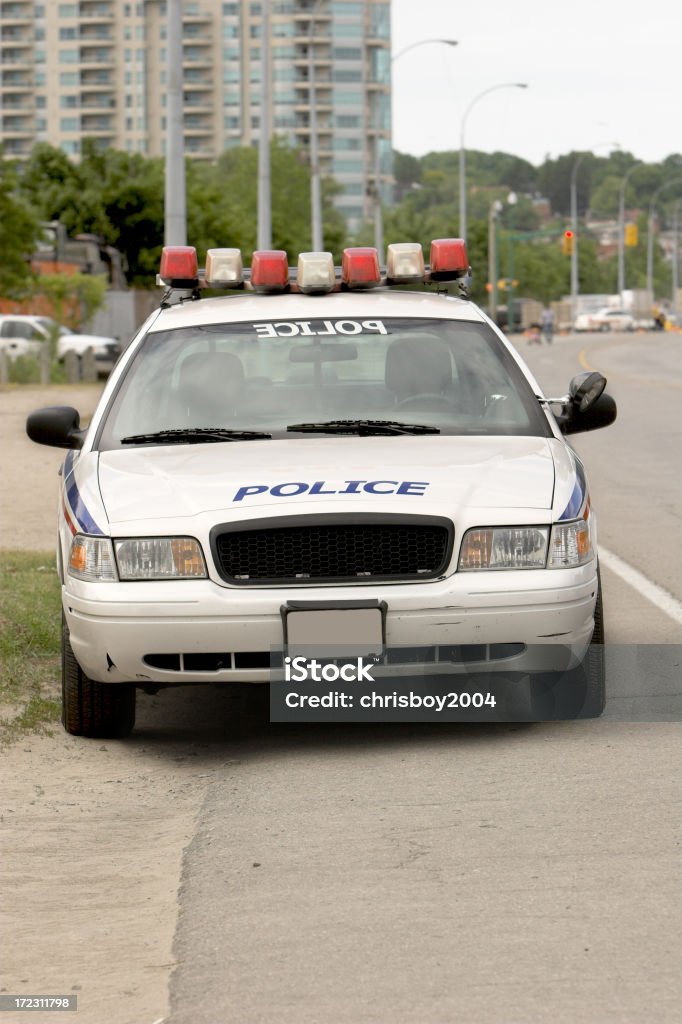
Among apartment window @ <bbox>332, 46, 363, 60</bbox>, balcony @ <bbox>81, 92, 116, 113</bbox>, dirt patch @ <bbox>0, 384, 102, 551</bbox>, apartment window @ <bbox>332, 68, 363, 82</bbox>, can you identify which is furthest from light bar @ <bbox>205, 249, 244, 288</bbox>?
balcony @ <bbox>81, 92, 116, 113</bbox>

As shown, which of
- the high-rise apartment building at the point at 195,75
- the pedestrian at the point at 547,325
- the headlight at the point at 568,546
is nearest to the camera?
the headlight at the point at 568,546

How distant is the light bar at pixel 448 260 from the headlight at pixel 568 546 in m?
2.32

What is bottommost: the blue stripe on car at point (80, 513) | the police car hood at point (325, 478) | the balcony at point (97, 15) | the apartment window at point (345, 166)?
the blue stripe on car at point (80, 513)

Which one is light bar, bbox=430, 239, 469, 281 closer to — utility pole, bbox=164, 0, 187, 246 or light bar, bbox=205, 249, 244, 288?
light bar, bbox=205, 249, 244, 288

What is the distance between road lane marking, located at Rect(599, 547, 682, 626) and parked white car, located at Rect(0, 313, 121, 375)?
28716 millimetres

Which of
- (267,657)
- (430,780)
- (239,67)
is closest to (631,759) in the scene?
(430,780)

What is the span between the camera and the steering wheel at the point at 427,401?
750 cm

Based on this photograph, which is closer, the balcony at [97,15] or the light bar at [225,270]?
the light bar at [225,270]

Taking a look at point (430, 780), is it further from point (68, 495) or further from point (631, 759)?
point (68, 495)

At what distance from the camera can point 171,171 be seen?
21.7 meters

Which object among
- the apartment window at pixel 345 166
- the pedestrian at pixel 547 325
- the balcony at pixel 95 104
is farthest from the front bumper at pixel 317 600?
the apartment window at pixel 345 166

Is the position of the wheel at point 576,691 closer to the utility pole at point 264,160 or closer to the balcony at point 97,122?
the utility pole at point 264,160

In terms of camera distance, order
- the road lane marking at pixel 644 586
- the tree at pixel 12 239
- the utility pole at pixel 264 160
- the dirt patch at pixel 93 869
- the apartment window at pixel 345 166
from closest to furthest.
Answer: the dirt patch at pixel 93 869, the road lane marking at pixel 644 586, the utility pole at pixel 264 160, the tree at pixel 12 239, the apartment window at pixel 345 166

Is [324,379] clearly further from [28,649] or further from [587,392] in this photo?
[28,649]
